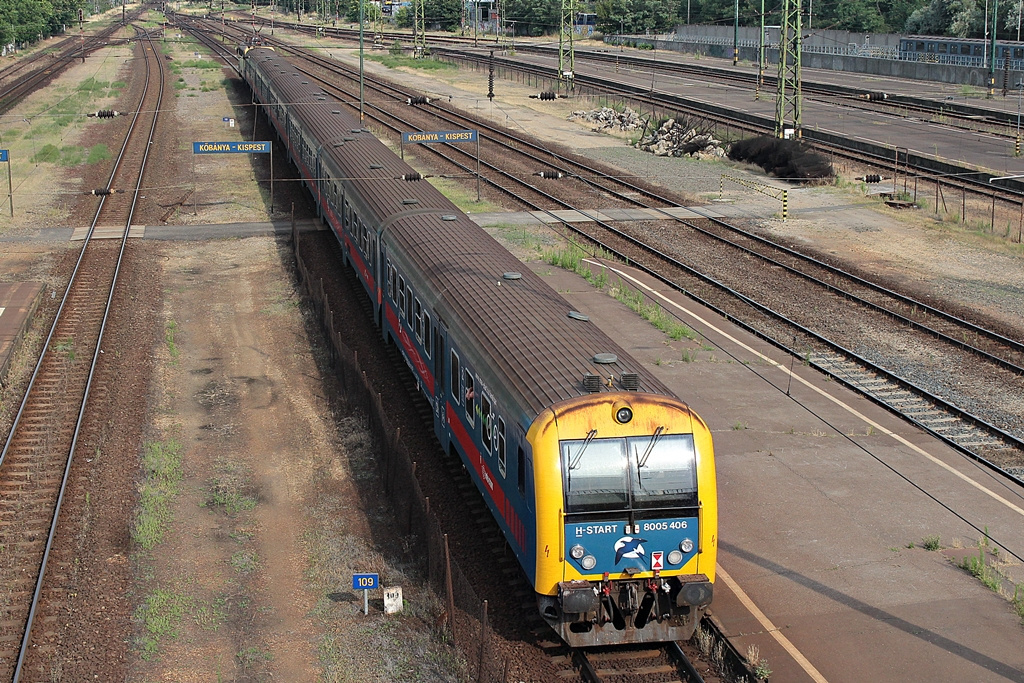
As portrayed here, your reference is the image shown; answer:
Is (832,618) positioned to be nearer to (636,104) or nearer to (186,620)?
(186,620)

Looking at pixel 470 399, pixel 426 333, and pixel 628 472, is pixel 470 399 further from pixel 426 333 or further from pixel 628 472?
pixel 628 472

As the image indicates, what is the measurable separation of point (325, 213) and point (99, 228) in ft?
29.3

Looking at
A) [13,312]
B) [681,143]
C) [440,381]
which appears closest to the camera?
[440,381]

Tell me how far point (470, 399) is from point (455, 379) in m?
1.04

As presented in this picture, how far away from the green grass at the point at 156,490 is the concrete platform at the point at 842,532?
25.6 ft

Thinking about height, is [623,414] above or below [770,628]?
above

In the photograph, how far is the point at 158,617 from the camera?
44.2 ft

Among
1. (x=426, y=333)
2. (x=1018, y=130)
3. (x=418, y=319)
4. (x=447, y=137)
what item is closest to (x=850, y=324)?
(x=418, y=319)

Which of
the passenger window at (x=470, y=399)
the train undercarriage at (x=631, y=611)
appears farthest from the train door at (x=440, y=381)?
the train undercarriage at (x=631, y=611)

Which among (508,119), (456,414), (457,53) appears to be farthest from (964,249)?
(457,53)

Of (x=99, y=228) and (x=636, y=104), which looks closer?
(x=99, y=228)

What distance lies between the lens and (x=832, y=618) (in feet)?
42.9

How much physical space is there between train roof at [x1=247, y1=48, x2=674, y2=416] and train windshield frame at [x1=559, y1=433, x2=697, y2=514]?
0.68m

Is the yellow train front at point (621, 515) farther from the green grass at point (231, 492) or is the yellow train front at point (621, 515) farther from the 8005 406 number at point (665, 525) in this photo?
the green grass at point (231, 492)
